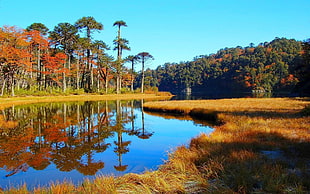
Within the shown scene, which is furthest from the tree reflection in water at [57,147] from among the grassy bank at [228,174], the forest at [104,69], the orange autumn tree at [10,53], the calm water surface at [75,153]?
the orange autumn tree at [10,53]

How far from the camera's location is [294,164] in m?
4.68

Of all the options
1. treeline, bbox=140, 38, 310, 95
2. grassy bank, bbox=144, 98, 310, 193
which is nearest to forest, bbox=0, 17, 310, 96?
treeline, bbox=140, 38, 310, 95

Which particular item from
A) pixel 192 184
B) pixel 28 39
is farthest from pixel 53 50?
pixel 192 184

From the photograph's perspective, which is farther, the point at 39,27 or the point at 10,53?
the point at 39,27

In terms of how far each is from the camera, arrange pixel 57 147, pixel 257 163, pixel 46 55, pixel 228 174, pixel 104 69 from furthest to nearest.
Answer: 1. pixel 104 69
2. pixel 46 55
3. pixel 57 147
4. pixel 257 163
5. pixel 228 174

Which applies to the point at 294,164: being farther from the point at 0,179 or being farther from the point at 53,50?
the point at 53,50

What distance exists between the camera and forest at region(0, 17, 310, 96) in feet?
114

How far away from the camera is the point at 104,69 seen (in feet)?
197

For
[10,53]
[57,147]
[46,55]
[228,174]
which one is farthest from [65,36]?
[228,174]

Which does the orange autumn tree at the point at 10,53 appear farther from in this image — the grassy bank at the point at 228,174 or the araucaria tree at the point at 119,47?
the grassy bank at the point at 228,174

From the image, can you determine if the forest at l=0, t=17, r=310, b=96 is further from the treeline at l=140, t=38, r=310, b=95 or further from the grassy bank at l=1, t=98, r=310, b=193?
the grassy bank at l=1, t=98, r=310, b=193

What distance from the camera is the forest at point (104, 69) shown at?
34.6 meters

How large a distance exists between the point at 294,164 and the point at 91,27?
160 feet

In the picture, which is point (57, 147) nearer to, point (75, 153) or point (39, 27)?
point (75, 153)
